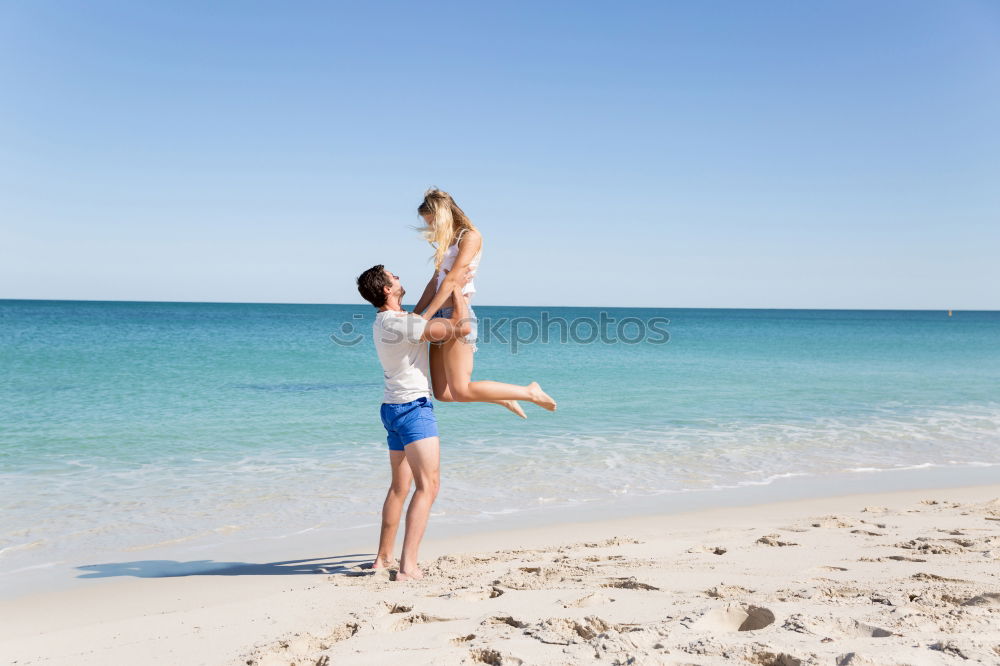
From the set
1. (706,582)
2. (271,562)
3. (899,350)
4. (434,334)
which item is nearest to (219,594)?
(271,562)

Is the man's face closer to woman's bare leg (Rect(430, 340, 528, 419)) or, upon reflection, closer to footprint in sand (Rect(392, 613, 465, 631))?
woman's bare leg (Rect(430, 340, 528, 419))

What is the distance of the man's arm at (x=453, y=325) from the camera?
400 centimetres

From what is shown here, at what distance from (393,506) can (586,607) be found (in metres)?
1.55

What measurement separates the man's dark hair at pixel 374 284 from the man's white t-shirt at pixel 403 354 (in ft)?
0.31

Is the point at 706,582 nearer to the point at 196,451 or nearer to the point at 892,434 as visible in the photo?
the point at 196,451

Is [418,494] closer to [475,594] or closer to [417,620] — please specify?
[475,594]

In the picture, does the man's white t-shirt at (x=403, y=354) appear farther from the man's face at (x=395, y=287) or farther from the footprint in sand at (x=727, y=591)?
the footprint in sand at (x=727, y=591)

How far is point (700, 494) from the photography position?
676 cm

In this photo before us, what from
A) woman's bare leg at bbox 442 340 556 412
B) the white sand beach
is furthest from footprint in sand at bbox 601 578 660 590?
woman's bare leg at bbox 442 340 556 412

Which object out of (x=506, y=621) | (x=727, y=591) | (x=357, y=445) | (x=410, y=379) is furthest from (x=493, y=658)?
(x=357, y=445)

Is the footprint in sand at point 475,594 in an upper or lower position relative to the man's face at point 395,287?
lower

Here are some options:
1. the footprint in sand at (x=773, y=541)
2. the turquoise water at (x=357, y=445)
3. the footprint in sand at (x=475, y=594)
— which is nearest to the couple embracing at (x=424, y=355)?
the footprint in sand at (x=475, y=594)

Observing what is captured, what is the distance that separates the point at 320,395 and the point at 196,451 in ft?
18.4

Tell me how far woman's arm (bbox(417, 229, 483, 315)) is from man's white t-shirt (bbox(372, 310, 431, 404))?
0.76 feet
